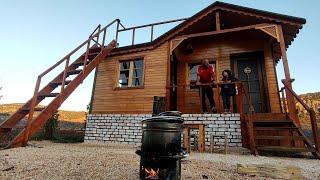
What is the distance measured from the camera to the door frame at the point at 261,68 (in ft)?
27.2

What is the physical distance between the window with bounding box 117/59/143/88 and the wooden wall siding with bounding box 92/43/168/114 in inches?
10.7

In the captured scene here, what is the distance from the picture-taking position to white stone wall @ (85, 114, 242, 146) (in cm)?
688

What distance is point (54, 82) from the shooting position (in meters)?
7.19

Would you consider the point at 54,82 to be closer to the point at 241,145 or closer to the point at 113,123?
the point at 113,123

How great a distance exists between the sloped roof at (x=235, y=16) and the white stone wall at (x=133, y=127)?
11.5ft

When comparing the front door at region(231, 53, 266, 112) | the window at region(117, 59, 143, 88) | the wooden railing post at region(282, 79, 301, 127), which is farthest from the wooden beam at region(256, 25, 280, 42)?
the window at region(117, 59, 143, 88)

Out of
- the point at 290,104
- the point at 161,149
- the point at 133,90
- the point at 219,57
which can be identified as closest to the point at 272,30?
the point at 219,57

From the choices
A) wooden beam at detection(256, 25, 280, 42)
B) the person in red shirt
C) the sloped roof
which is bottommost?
the person in red shirt

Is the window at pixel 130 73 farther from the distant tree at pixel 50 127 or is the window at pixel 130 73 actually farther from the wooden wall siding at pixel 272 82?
the wooden wall siding at pixel 272 82

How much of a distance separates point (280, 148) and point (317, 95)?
44.8 m

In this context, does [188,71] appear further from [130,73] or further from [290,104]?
[290,104]

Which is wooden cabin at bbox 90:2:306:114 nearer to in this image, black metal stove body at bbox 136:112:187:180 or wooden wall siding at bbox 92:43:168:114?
wooden wall siding at bbox 92:43:168:114

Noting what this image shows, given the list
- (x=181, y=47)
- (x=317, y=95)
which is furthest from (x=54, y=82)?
(x=317, y=95)

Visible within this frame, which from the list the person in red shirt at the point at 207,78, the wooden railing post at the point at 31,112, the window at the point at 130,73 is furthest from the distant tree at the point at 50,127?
the person in red shirt at the point at 207,78
